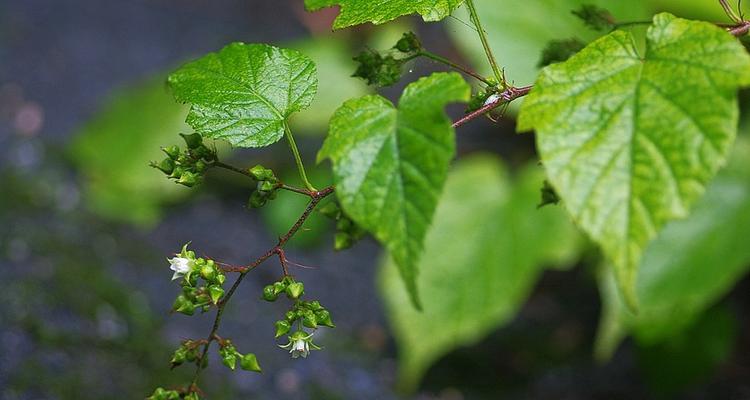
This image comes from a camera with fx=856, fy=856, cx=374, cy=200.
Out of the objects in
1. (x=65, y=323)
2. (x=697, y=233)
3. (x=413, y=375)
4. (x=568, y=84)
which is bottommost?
(x=413, y=375)

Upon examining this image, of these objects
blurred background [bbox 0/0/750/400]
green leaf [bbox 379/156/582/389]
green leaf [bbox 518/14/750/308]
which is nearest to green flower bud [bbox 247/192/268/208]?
green leaf [bbox 518/14/750/308]

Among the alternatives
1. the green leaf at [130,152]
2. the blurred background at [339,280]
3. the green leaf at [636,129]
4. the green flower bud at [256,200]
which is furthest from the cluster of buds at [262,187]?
the green leaf at [130,152]

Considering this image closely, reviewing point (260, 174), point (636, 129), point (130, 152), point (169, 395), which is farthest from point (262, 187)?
point (130, 152)

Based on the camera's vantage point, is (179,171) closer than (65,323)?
Yes

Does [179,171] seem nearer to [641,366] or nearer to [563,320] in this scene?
[641,366]

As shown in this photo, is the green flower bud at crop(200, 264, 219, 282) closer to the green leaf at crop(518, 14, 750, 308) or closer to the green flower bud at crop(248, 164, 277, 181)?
the green flower bud at crop(248, 164, 277, 181)

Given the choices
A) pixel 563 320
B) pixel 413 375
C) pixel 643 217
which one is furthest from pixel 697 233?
pixel 643 217

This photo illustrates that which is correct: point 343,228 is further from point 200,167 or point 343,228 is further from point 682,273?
point 682,273
